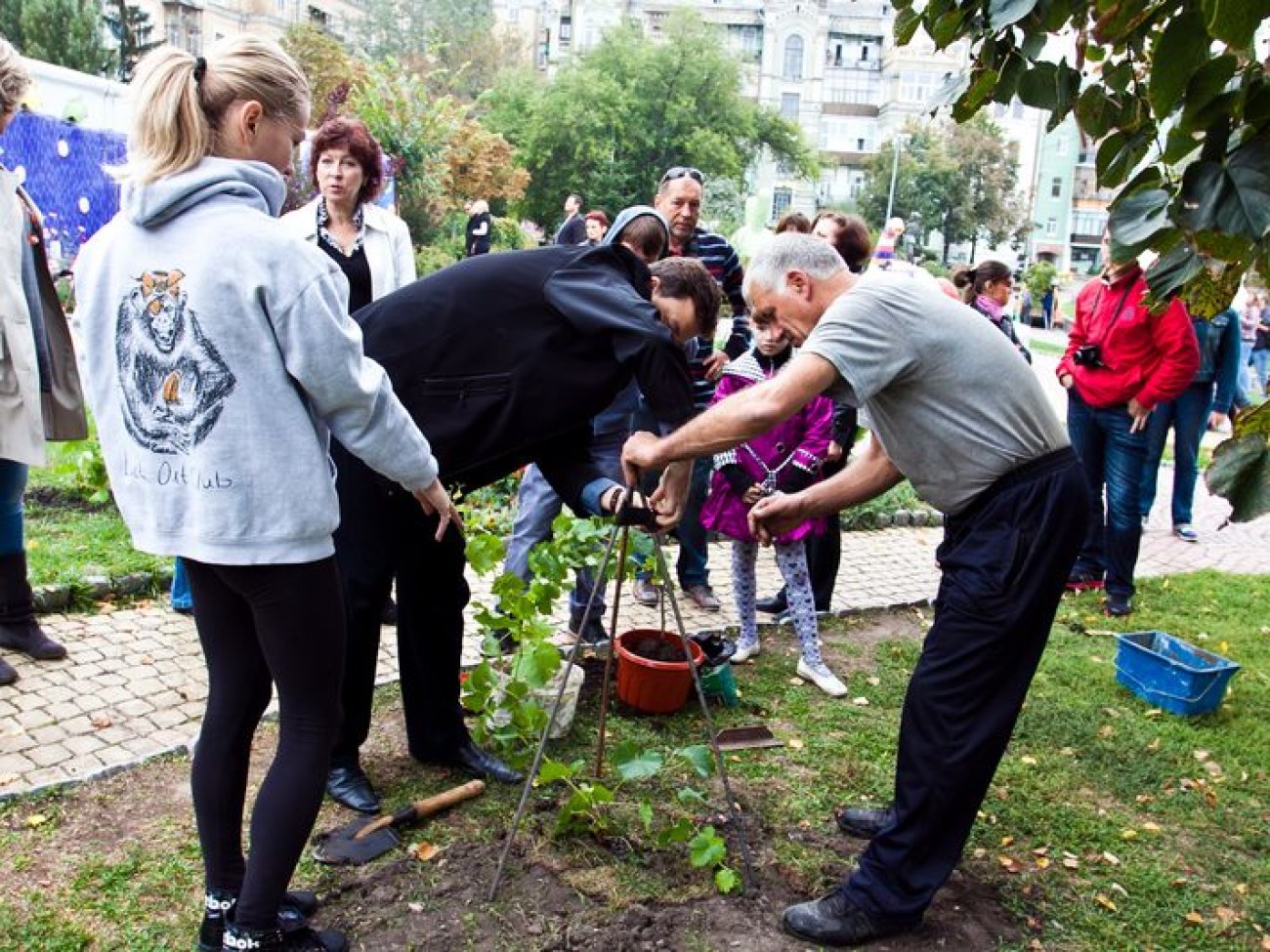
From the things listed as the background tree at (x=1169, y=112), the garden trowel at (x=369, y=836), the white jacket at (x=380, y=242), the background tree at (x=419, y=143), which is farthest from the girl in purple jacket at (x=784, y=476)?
the background tree at (x=419, y=143)

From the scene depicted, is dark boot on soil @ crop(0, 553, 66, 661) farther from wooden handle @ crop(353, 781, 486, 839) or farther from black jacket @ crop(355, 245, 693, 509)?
black jacket @ crop(355, 245, 693, 509)

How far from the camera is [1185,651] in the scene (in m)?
4.79

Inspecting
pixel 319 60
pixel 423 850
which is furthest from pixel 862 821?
pixel 319 60

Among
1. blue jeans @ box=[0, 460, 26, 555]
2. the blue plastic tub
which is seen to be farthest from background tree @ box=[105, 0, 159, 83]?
the blue plastic tub

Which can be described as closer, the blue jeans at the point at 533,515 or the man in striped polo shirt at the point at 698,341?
the blue jeans at the point at 533,515

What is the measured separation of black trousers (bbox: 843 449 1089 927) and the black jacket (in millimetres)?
905

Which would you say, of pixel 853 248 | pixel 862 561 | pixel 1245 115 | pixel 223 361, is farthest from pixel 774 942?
pixel 862 561

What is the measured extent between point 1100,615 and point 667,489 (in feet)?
12.6

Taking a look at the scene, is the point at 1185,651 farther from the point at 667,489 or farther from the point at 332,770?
the point at 332,770

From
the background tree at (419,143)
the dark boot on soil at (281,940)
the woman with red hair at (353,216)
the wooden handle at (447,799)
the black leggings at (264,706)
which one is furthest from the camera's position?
the background tree at (419,143)

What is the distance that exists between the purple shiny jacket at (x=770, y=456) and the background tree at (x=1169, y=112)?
2360mm

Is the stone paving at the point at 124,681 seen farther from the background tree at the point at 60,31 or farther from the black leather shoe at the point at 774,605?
the background tree at the point at 60,31

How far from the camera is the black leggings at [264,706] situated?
2.26 m

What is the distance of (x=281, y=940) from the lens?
2.46 metres
